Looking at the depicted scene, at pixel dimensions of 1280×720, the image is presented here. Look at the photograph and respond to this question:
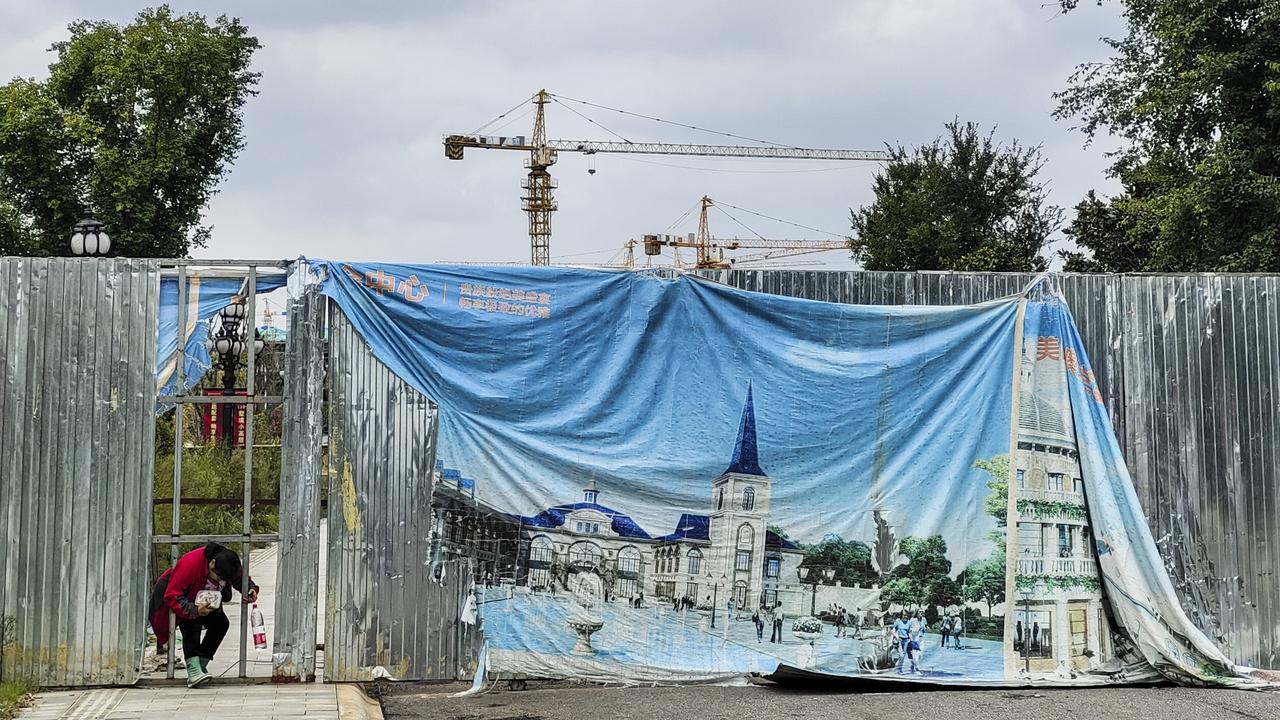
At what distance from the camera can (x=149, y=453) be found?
822 centimetres

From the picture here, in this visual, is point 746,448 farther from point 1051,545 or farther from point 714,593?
point 1051,545

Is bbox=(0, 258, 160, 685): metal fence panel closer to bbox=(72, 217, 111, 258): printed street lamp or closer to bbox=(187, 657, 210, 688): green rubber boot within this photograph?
bbox=(187, 657, 210, 688): green rubber boot

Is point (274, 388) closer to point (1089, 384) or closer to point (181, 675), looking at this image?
point (181, 675)

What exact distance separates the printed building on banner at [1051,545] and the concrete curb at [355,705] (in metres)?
4.69

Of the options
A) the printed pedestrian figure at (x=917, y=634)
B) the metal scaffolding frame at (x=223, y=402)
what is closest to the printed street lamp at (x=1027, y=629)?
the printed pedestrian figure at (x=917, y=634)

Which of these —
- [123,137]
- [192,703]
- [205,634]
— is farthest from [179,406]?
[123,137]

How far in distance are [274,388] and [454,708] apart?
272cm

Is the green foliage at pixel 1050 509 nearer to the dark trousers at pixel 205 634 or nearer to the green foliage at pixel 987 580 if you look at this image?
the green foliage at pixel 987 580

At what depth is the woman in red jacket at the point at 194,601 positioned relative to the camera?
8.01 metres

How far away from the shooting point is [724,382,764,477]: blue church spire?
8.73 m

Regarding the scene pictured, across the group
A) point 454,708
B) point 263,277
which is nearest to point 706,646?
point 454,708

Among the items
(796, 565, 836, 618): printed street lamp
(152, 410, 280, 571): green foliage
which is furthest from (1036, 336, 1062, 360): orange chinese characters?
(152, 410, 280, 571): green foliage

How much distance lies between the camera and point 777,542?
867cm

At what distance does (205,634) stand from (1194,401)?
7.66 metres
